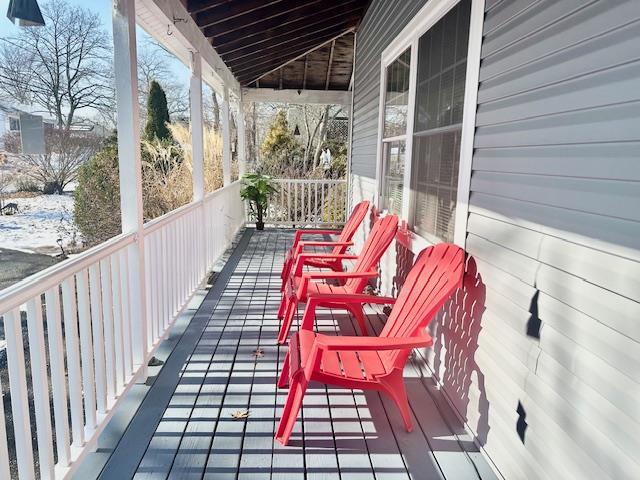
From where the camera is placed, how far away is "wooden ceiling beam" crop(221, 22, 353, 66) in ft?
20.6

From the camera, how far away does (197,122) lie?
4.68 m

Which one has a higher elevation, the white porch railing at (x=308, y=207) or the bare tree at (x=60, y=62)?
the bare tree at (x=60, y=62)

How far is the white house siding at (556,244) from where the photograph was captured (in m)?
1.29

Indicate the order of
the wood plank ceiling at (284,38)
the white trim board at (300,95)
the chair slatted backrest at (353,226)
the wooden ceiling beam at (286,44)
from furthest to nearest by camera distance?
the white trim board at (300,95)
the wooden ceiling beam at (286,44)
the chair slatted backrest at (353,226)
the wood plank ceiling at (284,38)

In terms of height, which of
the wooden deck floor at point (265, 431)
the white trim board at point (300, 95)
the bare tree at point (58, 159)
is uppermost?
the white trim board at point (300, 95)

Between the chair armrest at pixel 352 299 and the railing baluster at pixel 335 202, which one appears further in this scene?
the railing baluster at pixel 335 202

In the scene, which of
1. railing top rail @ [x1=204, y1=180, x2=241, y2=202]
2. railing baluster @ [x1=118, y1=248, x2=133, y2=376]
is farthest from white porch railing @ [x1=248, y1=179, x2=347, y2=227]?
railing baluster @ [x1=118, y1=248, x2=133, y2=376]

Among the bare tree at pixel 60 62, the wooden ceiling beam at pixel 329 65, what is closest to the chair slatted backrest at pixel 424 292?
the bare tree at pixel 60 62

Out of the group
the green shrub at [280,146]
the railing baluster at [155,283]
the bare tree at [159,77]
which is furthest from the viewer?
the green shrub at [280,146]

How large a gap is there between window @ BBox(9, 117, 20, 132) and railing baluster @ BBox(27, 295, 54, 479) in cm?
93

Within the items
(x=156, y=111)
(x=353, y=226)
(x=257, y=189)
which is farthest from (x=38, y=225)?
(x=156, y=111)

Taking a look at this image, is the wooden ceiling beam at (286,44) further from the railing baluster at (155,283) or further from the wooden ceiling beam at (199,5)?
the railing baluster at (155,283)

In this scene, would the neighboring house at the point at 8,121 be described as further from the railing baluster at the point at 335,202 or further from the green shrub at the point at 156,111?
the green shrub at the point at 156,111

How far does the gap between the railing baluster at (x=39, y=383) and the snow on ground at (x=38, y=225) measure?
3.34 ft
